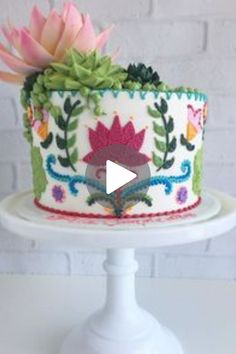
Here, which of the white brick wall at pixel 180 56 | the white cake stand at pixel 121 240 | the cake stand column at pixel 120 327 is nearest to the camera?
the white cake stand at pixel 121 240

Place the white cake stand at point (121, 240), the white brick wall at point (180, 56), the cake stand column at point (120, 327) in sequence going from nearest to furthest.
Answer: the white cake stand at point (121, 240), the cake stand column at point (120, 327), the white brick wall at point (180, 56)

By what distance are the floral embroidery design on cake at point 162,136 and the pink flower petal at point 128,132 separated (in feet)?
0.07

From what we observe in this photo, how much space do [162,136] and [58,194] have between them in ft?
Result: 0.37

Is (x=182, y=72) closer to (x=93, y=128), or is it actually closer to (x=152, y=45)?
(x=152, y=45)

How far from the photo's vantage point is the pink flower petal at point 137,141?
0.40 meters

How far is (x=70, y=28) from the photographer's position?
0.43 metres

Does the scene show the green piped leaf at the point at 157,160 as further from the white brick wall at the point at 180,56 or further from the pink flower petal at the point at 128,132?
the white brick wall at the point at 180,56

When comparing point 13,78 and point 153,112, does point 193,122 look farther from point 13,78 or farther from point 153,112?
point 13,78

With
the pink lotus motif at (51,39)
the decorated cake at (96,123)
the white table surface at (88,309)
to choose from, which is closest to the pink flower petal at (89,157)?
the decorated cake at (96,123)

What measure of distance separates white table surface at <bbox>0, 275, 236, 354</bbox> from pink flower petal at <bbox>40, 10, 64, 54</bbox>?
33 cm

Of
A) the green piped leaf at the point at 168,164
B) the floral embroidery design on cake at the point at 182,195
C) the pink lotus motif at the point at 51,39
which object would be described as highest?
the pink lotus motif at the point at 51,39

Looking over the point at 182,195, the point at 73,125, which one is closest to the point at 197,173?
the point at 182,195

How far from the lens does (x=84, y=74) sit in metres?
0.39

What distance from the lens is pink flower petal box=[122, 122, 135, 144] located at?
0.40 meters
